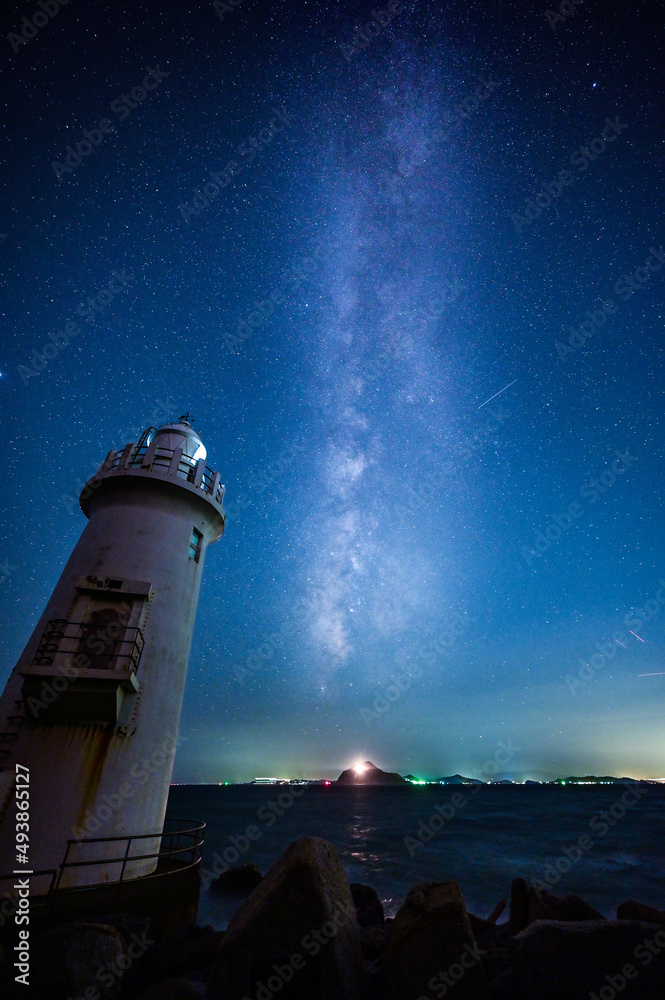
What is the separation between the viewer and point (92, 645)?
1158 cm

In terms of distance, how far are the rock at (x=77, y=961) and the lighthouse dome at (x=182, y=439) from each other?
41.7 ft

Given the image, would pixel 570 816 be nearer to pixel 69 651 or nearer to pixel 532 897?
pixel 532 897

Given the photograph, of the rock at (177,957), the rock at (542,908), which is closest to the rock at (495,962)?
the rock at (542,908)

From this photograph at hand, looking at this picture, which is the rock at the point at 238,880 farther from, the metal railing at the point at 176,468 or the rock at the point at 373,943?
the metal railing at the point at 176,468

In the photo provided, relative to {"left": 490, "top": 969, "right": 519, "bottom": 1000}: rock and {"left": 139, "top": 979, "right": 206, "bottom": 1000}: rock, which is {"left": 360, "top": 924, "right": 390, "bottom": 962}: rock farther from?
{"left": 139, "top": 979, "right": 206, "bottom": 1000}: rock

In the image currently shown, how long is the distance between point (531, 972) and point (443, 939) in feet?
4.17

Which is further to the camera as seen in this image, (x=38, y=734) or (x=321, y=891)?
(x=38, y=734)

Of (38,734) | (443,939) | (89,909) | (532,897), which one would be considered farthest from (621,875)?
(38,734)

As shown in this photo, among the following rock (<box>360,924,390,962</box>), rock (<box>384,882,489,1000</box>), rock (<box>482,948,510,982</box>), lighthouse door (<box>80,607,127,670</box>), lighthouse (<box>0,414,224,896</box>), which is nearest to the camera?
rock (<box>384,882,489,1000</box>)

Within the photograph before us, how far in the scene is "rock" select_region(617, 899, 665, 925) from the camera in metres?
8.39

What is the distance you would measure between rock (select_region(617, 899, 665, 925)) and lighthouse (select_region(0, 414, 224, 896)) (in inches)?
402

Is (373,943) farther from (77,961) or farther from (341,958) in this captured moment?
(77,961)

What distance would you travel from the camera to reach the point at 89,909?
347 inches

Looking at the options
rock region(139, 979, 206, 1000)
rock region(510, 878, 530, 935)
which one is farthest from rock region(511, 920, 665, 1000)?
rock region(139, 979, 206, 1000)
